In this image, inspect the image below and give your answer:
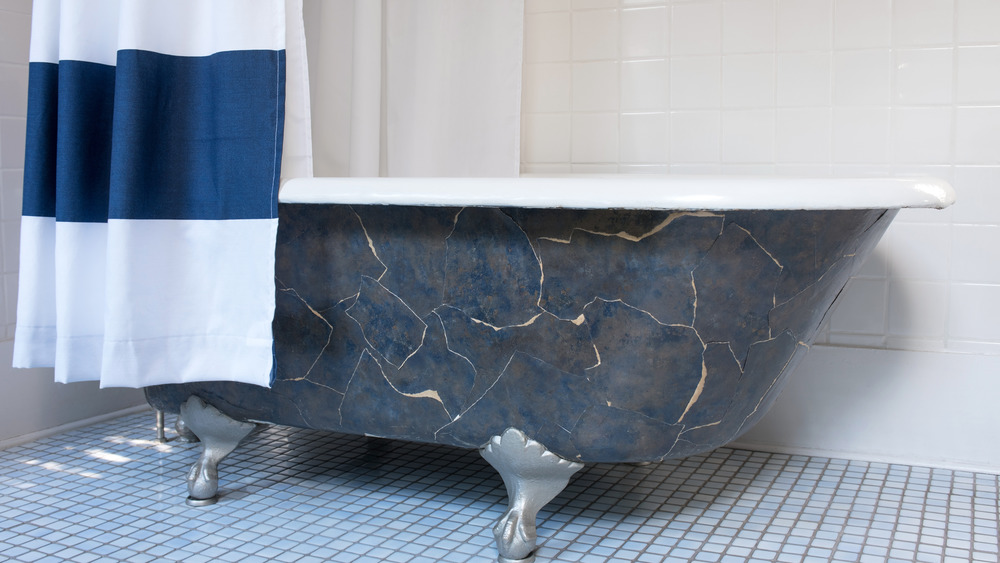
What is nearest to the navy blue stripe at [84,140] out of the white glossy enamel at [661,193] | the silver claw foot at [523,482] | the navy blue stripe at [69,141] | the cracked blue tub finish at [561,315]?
the navy blue stripe at [69,141]

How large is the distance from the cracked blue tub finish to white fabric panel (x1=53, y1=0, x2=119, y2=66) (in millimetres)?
434

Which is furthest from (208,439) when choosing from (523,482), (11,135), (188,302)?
(11,135)

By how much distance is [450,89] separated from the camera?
233 cm

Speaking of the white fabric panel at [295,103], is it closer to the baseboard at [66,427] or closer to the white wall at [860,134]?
the white wall at [860,134]

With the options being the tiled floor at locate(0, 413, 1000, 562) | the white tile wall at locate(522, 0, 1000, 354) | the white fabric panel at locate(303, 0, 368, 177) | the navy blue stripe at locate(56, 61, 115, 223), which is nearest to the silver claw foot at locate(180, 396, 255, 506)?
the tiled floor at locate(0, 413, 1000, 562)

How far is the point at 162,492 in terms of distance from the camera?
183 centimetres

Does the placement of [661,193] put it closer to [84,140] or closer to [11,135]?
[84,140]

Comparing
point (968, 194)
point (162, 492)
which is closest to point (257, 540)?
point (162, 492)

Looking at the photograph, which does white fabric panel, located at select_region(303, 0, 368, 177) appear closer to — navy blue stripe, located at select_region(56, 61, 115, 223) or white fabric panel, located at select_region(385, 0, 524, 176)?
white fabric panel, located at select_region(385, 0, 524, 176)

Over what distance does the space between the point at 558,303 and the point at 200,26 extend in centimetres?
76

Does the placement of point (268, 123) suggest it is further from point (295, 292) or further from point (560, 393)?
point (560, 393)

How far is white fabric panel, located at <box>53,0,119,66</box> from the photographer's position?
1.50 meters

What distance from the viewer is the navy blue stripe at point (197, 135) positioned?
143cm

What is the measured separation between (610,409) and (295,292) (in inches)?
23.4
